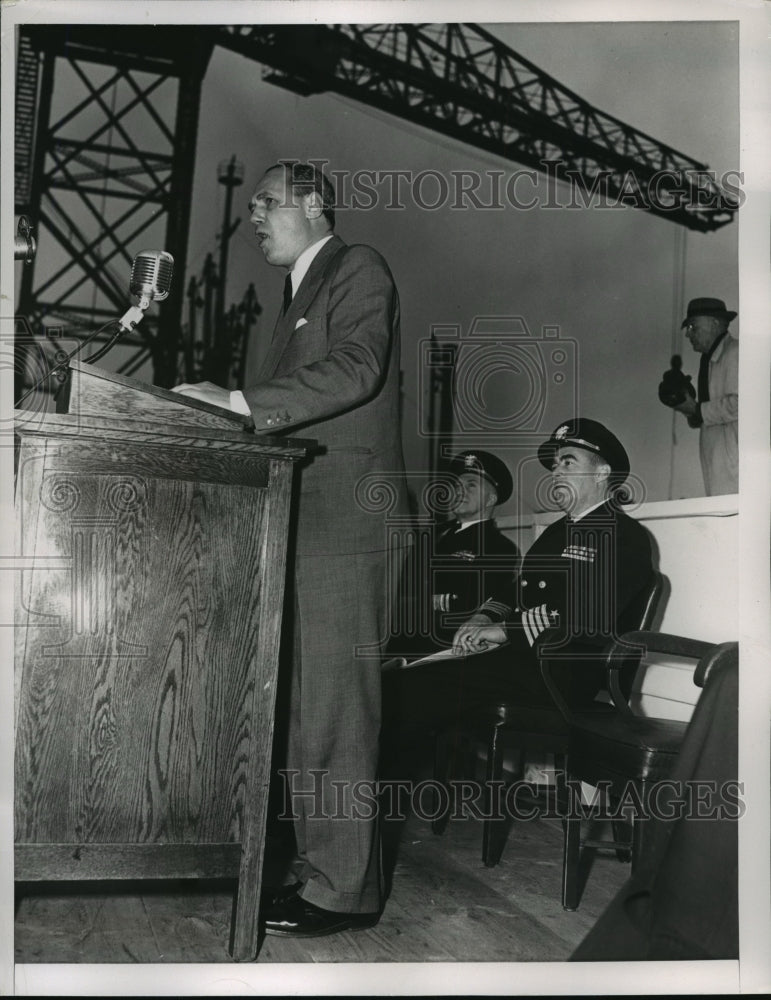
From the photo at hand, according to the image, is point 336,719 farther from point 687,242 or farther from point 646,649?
point 687,242

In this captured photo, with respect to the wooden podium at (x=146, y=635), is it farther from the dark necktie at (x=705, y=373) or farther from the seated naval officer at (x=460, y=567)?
the dark necktie at (x=705, y=373)

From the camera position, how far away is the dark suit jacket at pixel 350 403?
193cm

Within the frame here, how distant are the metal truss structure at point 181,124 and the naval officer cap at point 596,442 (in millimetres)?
1746

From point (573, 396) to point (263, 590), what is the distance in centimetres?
343

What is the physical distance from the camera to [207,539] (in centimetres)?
170

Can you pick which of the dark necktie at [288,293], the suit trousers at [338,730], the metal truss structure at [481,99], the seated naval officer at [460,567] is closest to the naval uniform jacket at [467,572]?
the seated naval officer at [460,567]

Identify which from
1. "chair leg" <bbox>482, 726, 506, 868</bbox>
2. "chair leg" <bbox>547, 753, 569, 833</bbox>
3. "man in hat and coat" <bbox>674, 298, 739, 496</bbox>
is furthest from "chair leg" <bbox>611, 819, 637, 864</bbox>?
"man in hat and coat" <bbox>674, 298, 739, 496</bbox>

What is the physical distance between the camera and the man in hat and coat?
367cm

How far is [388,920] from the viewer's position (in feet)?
6.67

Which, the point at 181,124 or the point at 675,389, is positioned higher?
the point at 181,124

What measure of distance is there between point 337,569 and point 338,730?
0.34 meters

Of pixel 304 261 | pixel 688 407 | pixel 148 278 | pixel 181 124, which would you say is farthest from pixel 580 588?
pixel 181 124

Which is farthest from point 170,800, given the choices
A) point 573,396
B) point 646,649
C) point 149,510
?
point 573,396

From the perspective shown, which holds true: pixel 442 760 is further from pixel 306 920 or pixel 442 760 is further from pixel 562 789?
pixel 306 920
